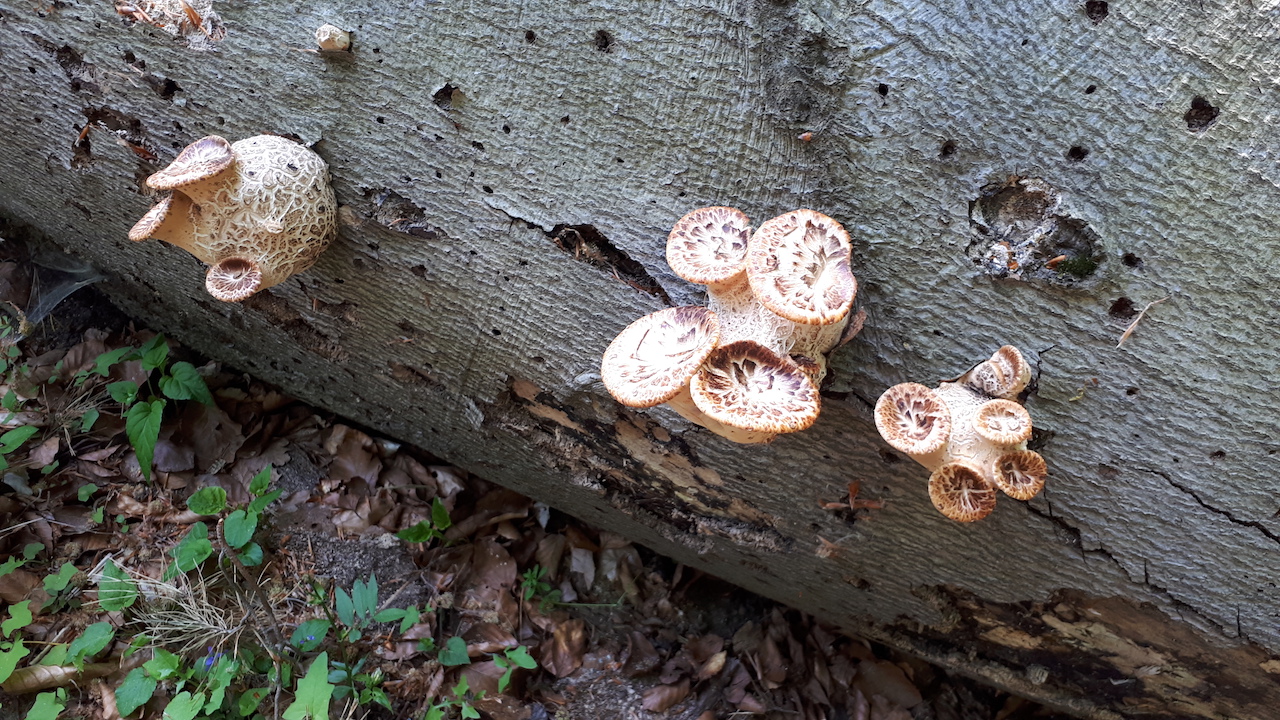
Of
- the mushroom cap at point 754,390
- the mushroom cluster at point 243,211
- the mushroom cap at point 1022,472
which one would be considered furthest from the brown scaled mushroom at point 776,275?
the mushroom cluster at point 243,211

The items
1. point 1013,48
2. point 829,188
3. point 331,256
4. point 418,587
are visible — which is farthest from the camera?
point 418,587

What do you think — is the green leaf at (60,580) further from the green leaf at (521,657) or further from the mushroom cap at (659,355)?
the mushroom cap at (659,355)

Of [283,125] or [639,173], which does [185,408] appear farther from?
[639,173]

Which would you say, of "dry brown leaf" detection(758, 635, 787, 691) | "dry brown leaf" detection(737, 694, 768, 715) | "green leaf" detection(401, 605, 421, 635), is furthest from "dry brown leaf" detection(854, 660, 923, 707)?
"green leaf" detection(401, 605, 421, 635)

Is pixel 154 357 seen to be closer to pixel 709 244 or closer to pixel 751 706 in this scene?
pixel 709 244

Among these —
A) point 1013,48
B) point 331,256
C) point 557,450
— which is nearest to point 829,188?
point 1013,48

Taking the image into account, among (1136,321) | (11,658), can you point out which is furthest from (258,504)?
(1136,321)
